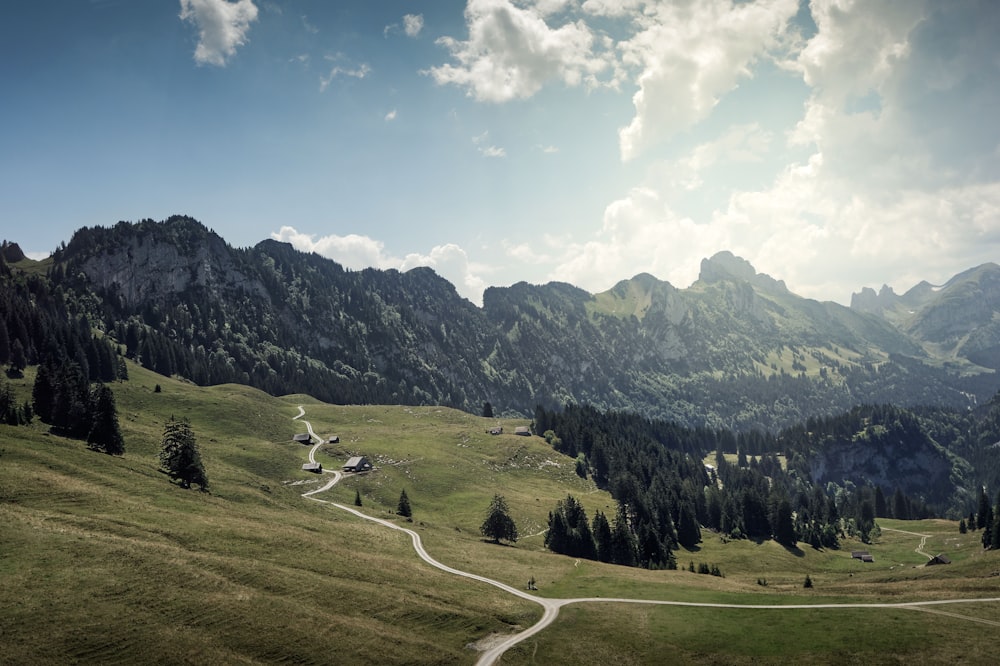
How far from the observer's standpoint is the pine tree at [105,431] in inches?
3546

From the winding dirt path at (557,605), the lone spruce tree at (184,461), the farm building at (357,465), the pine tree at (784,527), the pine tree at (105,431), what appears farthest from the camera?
the pine tree at (784,527)

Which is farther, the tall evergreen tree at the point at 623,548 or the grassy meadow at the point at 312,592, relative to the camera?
the tall evergreen tree at the point at 623,548

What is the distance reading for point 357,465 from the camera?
440 ft

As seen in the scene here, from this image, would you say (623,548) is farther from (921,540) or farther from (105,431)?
(921,540)

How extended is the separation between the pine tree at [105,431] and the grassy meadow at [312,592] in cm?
505

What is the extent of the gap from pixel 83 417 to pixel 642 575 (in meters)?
94.4

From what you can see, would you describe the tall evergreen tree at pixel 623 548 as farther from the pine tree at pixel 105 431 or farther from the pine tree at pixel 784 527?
the pine tree at pixel 105 431

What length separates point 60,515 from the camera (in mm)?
57594

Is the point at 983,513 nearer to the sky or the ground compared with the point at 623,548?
nearer to the sky

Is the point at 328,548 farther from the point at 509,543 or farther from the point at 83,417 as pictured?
the point at 83,417

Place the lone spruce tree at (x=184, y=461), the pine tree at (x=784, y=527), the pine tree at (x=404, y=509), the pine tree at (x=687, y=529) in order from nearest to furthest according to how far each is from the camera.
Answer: the lone spruce tree at (x=184, y=461) < the pine tree at (x=404, y=509) < the pine tree at (x=687, y=529) < the pine tree at (x=784, y=527)

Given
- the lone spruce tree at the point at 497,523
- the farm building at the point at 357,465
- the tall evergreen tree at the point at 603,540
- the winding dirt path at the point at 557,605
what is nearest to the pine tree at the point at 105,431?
the farm building at the point at 357,465

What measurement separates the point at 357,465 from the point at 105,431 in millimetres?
54769

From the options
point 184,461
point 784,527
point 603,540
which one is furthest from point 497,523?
point 784,527
